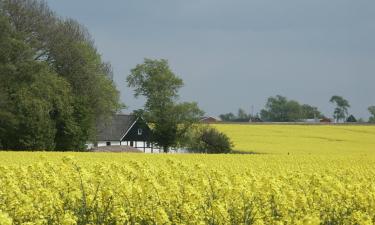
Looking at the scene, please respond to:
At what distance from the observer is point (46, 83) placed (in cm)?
5512

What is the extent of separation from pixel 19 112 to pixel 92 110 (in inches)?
328

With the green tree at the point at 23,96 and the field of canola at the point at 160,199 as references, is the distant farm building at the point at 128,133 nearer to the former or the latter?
the green tree at the point at 23,96

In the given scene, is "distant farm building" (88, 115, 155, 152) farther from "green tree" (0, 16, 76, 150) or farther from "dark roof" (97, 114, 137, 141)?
"green tree" (0, 16, 76, 150)

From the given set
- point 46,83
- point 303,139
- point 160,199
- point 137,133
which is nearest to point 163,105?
point 137,133

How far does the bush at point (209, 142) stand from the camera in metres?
71.8

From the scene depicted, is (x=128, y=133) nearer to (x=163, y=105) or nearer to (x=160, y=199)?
(x=163, y=105)

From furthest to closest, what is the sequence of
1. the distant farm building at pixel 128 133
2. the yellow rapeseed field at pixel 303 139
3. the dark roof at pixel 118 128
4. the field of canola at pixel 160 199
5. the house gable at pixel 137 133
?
the house gable at pixel 137 133, the distant farm building at pixel 128 133, the dark roof at pixel 118 128, the yellow rapeseed field at pixel 303 139, the field of canola at pixel 160 199

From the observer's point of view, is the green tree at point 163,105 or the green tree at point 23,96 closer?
the green tree at point 23,96

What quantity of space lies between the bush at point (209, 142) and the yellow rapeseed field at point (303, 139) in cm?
166

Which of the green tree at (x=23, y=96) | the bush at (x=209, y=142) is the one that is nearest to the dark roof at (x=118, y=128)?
the bush at (x=209, y=142)

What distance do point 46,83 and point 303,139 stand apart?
39.3m

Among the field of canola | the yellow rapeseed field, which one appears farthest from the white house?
the field of canola

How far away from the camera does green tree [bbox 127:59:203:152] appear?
80.1 m

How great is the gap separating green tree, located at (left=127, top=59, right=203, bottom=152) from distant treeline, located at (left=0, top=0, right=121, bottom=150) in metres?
15.6
